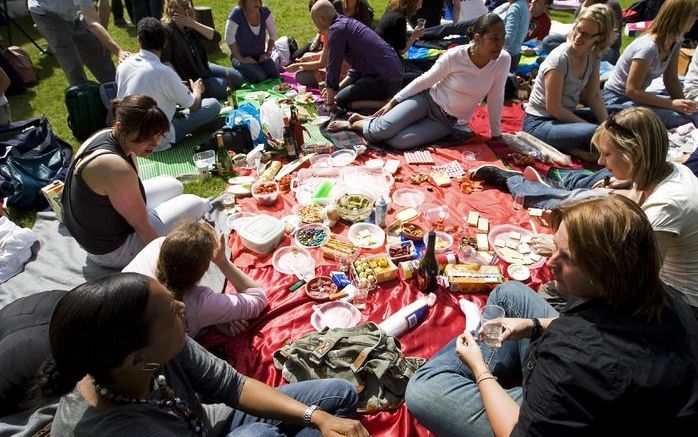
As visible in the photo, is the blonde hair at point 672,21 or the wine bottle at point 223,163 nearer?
the blonde hair at point 672,21

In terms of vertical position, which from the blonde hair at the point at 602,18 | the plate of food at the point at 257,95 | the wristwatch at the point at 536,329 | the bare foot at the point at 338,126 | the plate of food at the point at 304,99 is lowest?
the wristwatch at the point at 536,329

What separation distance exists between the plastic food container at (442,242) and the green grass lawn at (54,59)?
2.54m

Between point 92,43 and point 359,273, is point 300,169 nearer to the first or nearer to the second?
point 359,273

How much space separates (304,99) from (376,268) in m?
3.89

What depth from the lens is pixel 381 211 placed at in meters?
3.98

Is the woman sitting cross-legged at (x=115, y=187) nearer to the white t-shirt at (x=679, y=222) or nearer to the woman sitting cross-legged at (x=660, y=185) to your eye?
the woman sitting cross-legged at (x=660, y=185)

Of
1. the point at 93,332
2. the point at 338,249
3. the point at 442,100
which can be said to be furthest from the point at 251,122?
the point at 93,332

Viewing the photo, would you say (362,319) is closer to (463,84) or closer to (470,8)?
(463,84)

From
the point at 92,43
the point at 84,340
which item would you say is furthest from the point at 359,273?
the point at 92,43

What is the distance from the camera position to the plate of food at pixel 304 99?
6.52 m

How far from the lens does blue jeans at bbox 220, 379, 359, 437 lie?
7.15 feet

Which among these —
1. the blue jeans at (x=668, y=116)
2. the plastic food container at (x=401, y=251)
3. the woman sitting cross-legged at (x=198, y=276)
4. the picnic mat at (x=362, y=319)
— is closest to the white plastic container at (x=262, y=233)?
the picnic mat at (x=362, y=319)

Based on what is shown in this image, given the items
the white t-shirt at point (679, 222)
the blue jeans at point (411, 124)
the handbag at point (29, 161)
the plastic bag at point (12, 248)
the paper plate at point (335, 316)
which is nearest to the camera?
the white t-shirt at point (679, 222)

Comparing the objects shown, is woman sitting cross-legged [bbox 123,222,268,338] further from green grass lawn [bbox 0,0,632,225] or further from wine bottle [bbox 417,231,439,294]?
green grass lawn [bbox 0,0,632,225]
